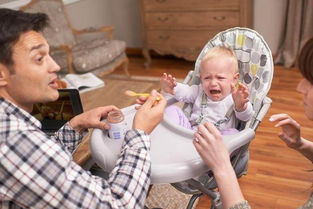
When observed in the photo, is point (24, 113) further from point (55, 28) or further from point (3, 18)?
point (55, 28)

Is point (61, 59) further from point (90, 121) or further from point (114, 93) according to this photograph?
point (90, 121)

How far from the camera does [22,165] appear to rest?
847 millimetres

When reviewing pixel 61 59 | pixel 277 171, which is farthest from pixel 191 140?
pixel 61 59

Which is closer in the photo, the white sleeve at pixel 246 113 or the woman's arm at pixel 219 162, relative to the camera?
the woman's arm at pixel 219 162

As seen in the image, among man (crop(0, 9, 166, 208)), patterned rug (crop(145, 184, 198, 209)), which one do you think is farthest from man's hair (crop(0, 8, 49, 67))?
patterned rug (crop(145, 184, 198, 209))

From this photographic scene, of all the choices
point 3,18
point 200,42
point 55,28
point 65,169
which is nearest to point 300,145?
point 65,169

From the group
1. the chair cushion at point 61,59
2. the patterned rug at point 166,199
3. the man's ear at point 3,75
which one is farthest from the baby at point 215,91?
the chair cushion at point 61,59

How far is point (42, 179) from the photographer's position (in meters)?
0.85

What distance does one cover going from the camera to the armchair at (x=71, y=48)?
3.39 meters

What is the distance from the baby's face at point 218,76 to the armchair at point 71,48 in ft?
6.44

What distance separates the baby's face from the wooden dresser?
2.11 m

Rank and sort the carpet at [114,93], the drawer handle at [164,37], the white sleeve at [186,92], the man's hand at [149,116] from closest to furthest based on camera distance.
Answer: the man's hand at [149,116] → the white sleeve at [186,92] → the carpet at [114,93] → the drawer handle at [164,37]

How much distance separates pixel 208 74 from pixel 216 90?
82 mm

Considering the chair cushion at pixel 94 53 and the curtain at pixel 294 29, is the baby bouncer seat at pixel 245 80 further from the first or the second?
the curtain at pixel 294 29
